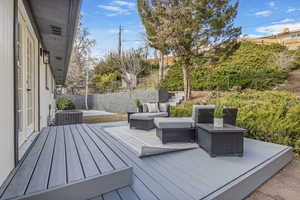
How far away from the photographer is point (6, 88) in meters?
1.64

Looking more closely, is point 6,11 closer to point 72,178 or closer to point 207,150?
point 72,178

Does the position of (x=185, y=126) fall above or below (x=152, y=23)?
below

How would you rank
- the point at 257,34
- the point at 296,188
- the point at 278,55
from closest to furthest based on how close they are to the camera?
the point at 296,188 → the point at 278,55 → the point at 257,34

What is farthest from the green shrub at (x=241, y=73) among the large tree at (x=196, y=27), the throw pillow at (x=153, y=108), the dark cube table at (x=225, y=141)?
the dark cube table at (x=225, y=141)

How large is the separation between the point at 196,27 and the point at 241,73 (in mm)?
4232

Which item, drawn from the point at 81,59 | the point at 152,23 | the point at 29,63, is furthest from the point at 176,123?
the point at 81,59

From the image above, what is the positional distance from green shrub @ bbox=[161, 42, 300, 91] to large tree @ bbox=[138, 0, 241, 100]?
817 millimetres

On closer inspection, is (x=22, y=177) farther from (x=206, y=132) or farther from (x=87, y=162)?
(x=206, y=132)

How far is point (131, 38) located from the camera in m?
18.0

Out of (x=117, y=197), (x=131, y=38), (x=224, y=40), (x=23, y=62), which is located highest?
(x=131, y=38)

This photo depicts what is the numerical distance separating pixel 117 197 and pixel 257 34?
21.1 m

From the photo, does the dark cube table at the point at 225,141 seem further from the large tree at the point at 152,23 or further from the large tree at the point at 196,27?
the large tree at the point at 152,23

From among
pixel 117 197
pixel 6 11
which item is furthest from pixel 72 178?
pixel 6 11

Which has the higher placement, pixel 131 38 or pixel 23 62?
pixel 131 38
